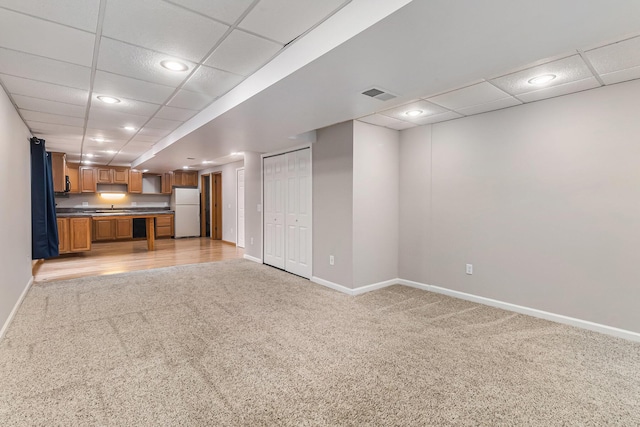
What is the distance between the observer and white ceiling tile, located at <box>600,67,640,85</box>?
102 inches

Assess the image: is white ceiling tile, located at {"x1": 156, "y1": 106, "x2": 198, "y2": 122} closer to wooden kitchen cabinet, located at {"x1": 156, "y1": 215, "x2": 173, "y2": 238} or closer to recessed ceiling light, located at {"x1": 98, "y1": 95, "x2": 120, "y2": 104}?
recessed ceiling light, located at {"x1": 98, "y1": 95, "x2": 120, "y2": 104}

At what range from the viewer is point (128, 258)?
21.8 ft

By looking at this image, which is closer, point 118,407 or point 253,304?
point 118,407

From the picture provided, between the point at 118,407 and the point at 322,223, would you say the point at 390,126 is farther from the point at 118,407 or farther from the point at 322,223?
the point at 118,407

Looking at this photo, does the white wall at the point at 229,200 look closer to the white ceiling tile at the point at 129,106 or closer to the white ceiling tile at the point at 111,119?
the white ceiling tile at the point at 111,119

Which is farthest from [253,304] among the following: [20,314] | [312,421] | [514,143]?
[514,143]

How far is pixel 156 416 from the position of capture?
5.84 feet

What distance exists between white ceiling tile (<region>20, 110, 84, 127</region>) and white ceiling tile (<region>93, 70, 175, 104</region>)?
1.45m

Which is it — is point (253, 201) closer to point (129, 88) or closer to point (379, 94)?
point (129, 88)

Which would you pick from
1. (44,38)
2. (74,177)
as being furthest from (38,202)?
(74,177)

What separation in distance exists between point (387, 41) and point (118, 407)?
9.09ft

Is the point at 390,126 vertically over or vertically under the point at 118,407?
over

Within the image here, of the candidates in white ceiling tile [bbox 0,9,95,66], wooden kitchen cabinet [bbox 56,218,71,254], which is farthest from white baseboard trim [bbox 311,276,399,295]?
wooden kitchen cabinet [bbox 56,218,71,254]

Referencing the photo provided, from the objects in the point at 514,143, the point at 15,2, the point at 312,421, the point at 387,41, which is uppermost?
the point at 15,2
